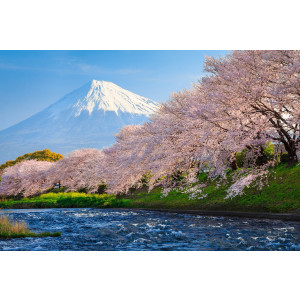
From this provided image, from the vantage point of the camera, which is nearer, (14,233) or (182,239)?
(182,239)

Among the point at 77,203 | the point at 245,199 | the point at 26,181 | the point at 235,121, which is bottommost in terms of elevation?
the point at 77,203

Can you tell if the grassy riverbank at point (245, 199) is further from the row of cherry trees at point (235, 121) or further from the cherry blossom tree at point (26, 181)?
the cherry blossom tree at point (26, 181)

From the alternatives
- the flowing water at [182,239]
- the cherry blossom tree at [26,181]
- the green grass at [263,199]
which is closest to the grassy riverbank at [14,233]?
the flowing water at [182,239]

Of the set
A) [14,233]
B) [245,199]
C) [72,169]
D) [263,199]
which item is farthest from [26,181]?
[263,199]

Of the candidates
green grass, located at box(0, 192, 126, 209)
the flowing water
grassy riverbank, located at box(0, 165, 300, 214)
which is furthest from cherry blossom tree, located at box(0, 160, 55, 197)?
the flowing water

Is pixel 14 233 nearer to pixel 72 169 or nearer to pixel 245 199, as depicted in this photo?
pixel 245 199

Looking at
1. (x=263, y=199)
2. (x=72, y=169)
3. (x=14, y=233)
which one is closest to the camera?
(x=14, y=233)

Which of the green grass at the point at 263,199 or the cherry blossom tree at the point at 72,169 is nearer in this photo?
the green grass at the point at 263,199

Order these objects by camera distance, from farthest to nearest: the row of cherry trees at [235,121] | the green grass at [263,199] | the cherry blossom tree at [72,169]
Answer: the cherry blossom tree at [72,169], the green grass at [263,199], the row of cherry trees at [235,121]

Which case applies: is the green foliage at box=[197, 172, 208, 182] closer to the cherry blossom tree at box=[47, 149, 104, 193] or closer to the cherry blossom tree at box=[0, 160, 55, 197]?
the cherry blossom tree at box=[47, 149, 104, 193]

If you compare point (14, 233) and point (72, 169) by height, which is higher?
point (72, 169)

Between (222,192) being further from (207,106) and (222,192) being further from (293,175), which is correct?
(207,106)

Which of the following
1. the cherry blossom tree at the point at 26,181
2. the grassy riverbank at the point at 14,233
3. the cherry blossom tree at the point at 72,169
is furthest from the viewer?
the cherry blossom tree at the point at 26,181
